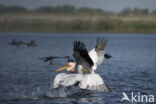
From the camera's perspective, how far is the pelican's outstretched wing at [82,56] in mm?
11239

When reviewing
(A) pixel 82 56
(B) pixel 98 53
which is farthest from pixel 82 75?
(B) pixel 98 53

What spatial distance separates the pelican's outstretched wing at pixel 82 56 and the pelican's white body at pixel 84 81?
1.07 ft

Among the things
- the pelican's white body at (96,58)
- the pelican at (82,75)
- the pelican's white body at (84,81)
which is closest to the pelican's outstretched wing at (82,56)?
the pelican at (82,75)

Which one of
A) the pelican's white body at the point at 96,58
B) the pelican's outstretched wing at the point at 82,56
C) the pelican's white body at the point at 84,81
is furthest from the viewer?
the pelican's white body at the point at 96,58

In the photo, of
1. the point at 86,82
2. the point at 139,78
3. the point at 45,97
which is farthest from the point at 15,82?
the point at 139,78

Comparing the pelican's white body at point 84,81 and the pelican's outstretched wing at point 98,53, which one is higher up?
the pelican's outstretched wing at point 98,53

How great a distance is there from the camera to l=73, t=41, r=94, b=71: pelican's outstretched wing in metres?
11.2

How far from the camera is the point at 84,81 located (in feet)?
38.5

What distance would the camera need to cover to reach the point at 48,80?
15.3m

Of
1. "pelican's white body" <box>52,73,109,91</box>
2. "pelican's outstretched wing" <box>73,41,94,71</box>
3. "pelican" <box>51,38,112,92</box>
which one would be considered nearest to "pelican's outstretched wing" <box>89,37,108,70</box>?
"pelican" <box>51,38,112,92</box>

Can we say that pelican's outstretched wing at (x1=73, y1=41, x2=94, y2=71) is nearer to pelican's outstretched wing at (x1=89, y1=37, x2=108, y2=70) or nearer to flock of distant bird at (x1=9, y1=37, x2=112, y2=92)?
flock of distant bird at (x1=9, y1=37, x2=112, y2=92)

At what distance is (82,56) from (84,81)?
702 mm

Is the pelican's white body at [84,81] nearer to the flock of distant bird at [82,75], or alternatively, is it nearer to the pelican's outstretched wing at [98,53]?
the flock of distant bird at [82,75]

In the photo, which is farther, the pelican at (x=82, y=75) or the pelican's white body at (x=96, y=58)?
the pelican's white body at (x=96, y=58)
